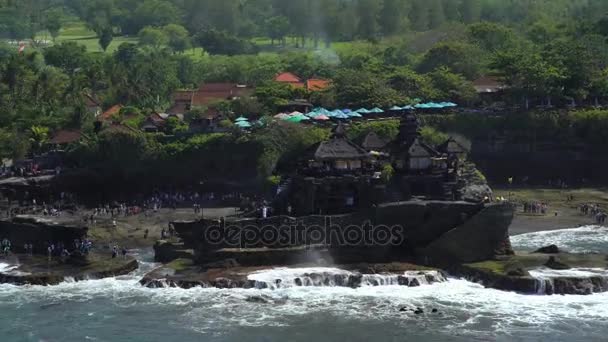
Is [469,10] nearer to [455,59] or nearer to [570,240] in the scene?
[455,59]

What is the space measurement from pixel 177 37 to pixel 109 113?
7774 cm

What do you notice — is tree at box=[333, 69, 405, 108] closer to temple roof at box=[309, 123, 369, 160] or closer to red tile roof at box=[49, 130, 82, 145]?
red tile roof at box=[49, 130, 82, 145]

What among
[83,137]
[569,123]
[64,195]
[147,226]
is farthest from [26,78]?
[569,123]

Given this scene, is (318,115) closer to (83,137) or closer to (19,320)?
(83,137)

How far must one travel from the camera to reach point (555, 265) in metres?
62.7

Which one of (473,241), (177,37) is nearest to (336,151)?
(473,241)

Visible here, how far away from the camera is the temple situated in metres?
70.6

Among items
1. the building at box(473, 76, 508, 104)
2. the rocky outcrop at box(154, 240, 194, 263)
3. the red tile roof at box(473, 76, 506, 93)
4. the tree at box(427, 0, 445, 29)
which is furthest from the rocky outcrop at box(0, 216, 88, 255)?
the tree at box(427, 0, 445, 29)

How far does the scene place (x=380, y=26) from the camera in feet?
589

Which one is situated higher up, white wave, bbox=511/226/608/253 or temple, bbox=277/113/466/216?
temple, bbox=277/113/466/216

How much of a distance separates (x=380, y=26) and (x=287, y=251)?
390 ft

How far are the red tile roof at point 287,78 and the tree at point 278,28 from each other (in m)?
61.8

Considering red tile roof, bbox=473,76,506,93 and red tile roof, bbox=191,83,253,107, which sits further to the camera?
red tile roof, bbox=191,83,253,107

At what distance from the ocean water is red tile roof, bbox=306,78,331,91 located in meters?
55.1
